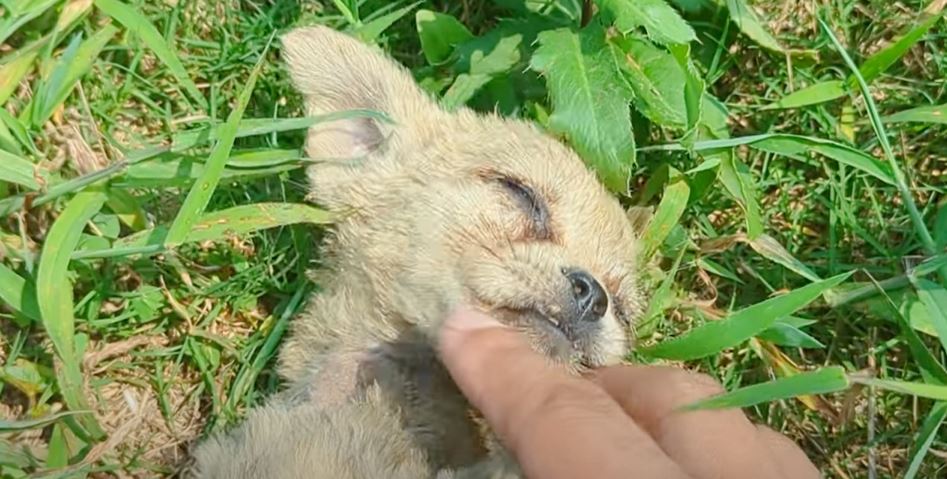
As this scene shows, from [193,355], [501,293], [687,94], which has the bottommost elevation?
[193,355]

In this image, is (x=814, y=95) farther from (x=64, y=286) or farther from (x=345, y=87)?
(x=64, y=286)

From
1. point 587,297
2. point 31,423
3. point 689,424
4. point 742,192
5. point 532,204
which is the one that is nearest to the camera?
point 689,424

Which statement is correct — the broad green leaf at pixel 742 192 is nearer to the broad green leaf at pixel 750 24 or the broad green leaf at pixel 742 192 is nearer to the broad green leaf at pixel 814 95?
the broad green leaf at pixel 814 95

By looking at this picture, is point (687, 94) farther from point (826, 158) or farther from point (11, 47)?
point (11, 47)

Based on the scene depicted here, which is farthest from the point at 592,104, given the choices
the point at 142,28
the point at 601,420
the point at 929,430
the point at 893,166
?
the point at 142,28

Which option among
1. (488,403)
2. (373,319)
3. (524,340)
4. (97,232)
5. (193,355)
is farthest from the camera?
(193,355)

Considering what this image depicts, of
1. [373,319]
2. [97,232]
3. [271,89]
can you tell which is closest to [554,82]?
[373,319]
